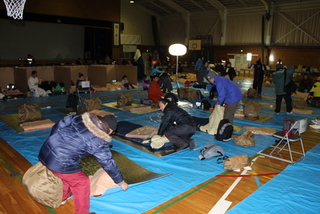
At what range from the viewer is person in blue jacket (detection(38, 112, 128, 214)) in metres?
2.69

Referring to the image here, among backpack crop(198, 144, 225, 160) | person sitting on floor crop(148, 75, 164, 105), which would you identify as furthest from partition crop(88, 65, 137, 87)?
backpack crop(198, 144, 225, 160)

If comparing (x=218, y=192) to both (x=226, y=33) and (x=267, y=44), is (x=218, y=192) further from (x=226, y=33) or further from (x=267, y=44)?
(x=226, y=33)

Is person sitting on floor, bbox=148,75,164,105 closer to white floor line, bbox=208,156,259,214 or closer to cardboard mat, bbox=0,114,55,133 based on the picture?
cardboard mat, bbox=0,114,55,133

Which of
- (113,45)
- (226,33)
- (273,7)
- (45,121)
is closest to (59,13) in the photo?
(113,45)

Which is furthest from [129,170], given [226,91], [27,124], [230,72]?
[230,72]

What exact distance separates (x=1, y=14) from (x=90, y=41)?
28.4 feet

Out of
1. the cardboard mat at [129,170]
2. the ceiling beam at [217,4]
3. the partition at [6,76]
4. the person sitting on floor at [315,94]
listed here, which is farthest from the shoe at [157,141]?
the ceiling beam at [217,4]

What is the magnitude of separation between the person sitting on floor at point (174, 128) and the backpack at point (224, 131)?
93cm

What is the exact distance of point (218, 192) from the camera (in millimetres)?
3945

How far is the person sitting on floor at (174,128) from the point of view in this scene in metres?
5.44

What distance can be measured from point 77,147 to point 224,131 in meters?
4.10

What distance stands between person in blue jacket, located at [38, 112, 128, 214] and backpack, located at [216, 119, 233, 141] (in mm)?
3736

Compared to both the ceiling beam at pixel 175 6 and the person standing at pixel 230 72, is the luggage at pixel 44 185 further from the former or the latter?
the ceiling beam at pixel 175 6

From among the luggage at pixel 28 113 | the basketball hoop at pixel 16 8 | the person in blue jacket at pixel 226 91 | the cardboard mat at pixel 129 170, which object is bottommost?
the cardboard mat at pixel 129 170
